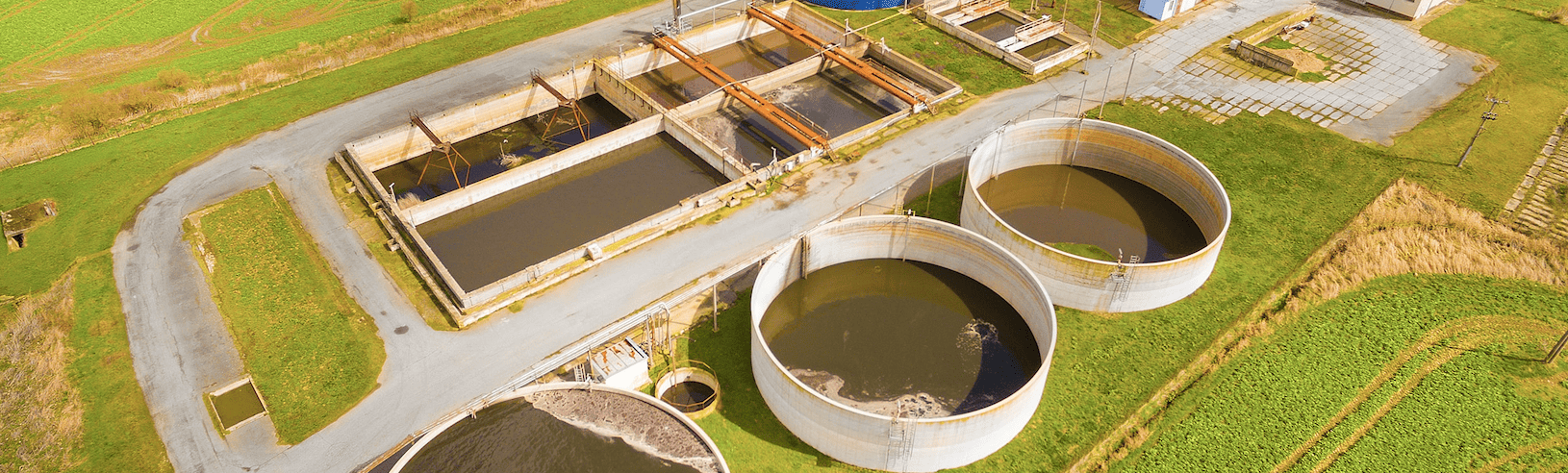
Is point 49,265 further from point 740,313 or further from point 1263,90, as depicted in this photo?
point 1263,90

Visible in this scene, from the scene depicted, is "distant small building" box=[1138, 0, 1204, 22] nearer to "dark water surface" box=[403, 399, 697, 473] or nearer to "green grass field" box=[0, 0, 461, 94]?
"dark water surface" box=[403, 399, 697, 473]

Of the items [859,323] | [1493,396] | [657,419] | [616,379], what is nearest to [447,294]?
[616,379]

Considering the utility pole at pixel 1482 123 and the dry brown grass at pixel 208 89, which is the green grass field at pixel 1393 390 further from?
the dry brown grass at pixel 208 89

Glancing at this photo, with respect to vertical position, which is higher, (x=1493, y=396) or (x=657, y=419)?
(x=657, y=419)

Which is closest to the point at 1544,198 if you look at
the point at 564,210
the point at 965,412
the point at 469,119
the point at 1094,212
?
the point at 1094,212

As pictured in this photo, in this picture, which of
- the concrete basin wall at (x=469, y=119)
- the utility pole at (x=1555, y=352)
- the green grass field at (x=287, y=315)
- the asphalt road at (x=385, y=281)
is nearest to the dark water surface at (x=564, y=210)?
the asphalt road at (x=385, y=281)

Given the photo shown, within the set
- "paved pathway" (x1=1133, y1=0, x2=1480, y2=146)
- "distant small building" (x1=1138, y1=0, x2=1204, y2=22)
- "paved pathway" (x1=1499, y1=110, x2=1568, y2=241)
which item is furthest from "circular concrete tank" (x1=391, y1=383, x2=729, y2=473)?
"distant small building" (x1=1138, y1=0, x2=1204, y2=22)
